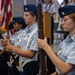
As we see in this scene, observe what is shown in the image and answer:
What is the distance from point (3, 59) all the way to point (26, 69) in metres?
1.38

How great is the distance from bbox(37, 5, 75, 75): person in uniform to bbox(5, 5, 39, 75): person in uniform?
0.62 metres

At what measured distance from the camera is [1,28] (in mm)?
4230

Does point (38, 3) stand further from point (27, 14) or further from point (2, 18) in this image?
point (2, 18)

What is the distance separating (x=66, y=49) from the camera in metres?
2.07

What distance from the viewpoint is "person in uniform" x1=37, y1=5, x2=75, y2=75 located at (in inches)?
77.1

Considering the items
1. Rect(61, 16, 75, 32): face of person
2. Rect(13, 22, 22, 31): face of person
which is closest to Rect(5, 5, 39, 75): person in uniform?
Rect(61, 16, 75, 32): face of person

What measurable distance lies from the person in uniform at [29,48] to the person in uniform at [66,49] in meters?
0.62

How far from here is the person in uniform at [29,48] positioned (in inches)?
108

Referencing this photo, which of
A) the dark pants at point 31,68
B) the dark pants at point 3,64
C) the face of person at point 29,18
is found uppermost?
the face of person at point 29,18

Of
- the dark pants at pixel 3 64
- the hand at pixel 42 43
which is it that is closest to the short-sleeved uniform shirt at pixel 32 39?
the hand at pixel 42 43

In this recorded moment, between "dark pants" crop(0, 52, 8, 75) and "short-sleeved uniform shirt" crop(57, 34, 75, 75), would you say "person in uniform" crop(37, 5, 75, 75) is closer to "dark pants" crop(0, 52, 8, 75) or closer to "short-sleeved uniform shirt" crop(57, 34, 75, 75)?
"short-sleeved uniform shirt" crop(57, 34, 75, 75)

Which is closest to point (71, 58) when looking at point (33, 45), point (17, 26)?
point (33, 45)

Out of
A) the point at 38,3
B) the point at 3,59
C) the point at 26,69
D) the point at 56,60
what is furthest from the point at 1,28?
the point at 56,60

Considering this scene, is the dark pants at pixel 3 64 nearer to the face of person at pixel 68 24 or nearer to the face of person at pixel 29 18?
the face of person at pixel 29 18
